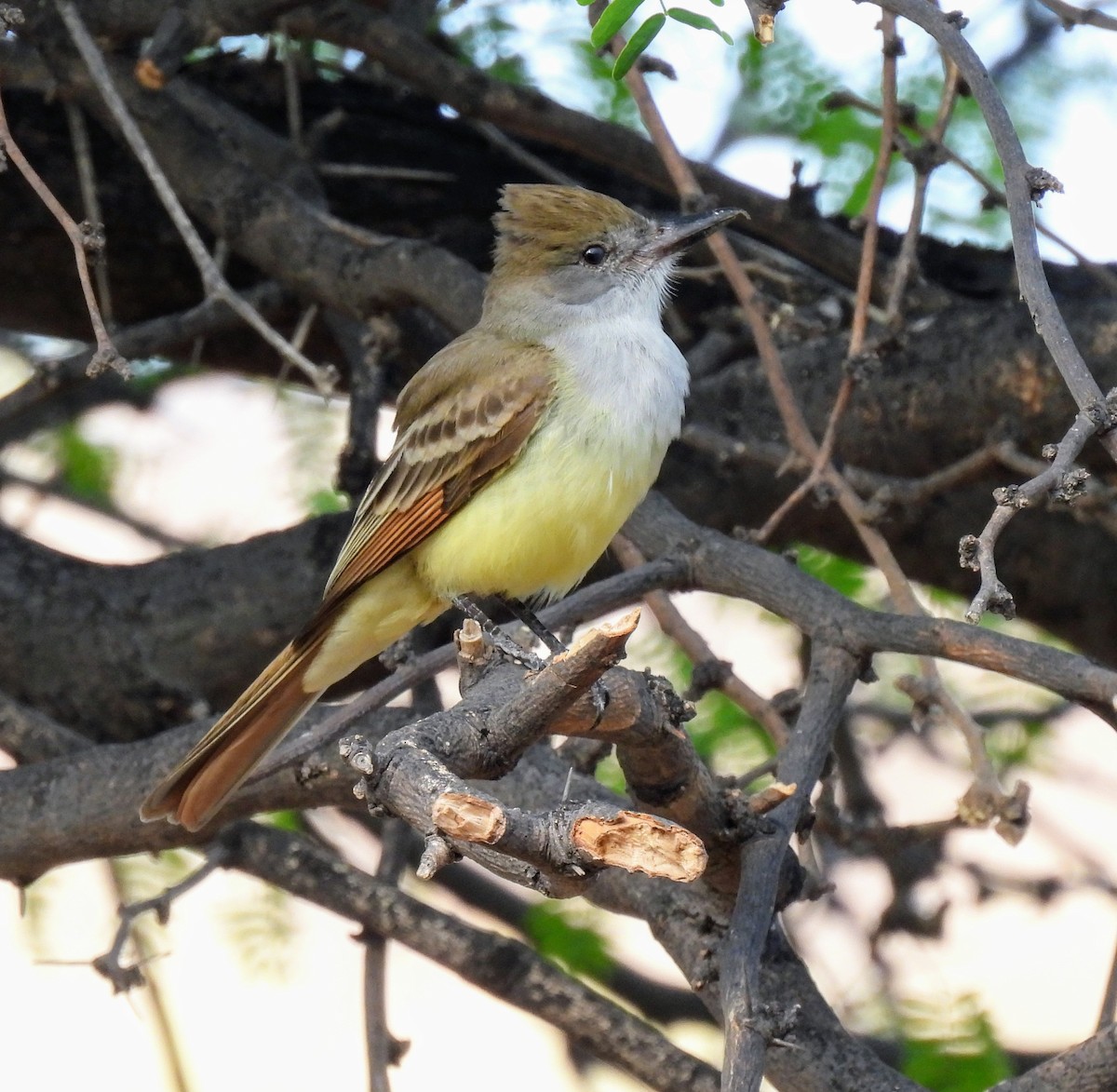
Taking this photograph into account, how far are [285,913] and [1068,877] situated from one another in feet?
6.75

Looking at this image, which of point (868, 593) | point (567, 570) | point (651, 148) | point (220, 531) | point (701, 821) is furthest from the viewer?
point (220, 531)

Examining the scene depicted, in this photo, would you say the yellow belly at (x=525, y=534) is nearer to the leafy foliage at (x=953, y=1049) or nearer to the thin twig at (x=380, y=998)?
the thin twig at (x=380, y=998)

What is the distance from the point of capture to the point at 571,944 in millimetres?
4270

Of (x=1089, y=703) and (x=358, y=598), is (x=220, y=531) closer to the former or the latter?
(x=358, y=598)

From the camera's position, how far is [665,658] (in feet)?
15.4

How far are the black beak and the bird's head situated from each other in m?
0.04

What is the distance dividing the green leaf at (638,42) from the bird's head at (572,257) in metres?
1.02

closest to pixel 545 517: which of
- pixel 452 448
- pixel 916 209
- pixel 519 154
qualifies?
pixel 452 448

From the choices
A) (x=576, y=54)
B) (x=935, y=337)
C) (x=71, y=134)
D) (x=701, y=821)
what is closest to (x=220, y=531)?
(x=71, y=134)

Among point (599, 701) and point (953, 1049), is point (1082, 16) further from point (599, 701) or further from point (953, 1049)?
point (953, 1049)

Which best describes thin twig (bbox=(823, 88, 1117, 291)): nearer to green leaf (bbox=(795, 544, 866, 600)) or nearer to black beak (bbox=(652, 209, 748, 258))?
black beak (bbox=(652, 209, 748, 258))

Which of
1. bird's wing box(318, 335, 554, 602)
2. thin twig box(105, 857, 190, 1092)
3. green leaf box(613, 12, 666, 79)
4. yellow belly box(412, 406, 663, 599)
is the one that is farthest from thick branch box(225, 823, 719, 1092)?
green leaf box(613, 12, 666, 79)

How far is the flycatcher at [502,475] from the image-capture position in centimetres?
338

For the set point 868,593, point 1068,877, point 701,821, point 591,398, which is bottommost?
point 701,821
